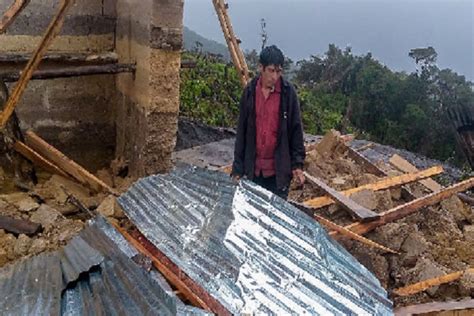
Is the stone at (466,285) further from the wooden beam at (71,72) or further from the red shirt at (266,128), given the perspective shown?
the wooden beam at (71,72)

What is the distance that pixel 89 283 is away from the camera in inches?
119

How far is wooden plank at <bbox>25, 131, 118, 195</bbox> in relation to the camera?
5.28 m

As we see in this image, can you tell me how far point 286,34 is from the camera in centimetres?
10550

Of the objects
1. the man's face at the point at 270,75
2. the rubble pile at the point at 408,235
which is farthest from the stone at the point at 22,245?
the rubble pile at the point at 408,235

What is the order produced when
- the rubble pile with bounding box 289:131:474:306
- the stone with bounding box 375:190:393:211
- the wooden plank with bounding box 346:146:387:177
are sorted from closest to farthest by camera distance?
1. the rubble pile with bounding box 289:131:474:306
2. the stone with bounding box 375:190:393:211
3. the wooden plank with bounding box 346:146:387:177

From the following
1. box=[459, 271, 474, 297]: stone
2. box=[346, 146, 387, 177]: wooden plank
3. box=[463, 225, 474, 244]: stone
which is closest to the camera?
box=[459, 271, 474, 297]: stone

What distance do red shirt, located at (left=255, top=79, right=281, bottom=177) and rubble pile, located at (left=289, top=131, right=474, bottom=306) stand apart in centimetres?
86

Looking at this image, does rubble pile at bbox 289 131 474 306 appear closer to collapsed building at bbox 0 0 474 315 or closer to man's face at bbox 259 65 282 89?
collapsed building at bbox 0 0 474 315

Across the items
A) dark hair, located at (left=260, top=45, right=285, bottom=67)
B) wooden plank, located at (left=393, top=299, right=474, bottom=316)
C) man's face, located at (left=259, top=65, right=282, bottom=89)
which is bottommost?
wooden plank, located at (left=393, top=299, right=474, bottom=316)

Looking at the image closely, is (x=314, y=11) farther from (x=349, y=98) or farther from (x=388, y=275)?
(x=388, y=275)

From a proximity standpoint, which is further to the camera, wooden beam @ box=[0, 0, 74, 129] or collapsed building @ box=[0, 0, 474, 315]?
wooden beam @ box=[0, 0, 74, 129]

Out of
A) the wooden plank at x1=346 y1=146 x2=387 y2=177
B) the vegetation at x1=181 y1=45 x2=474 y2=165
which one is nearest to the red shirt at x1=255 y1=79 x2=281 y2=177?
the wooden plank at x1=346 y1=146 x2=387 y2=177

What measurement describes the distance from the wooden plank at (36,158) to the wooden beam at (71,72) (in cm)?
63

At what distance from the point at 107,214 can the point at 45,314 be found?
1494 millimetres
